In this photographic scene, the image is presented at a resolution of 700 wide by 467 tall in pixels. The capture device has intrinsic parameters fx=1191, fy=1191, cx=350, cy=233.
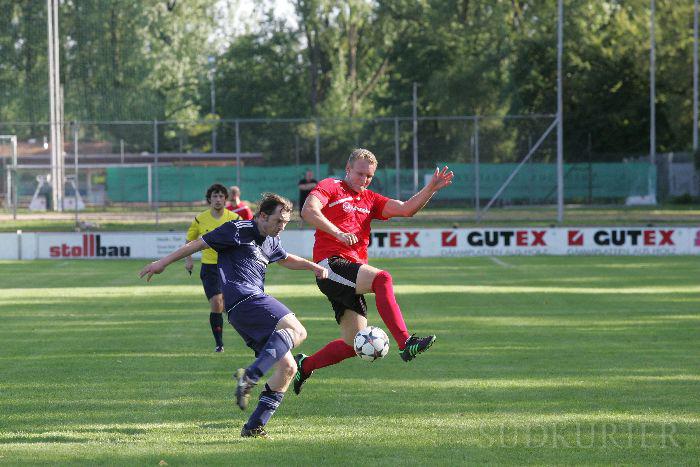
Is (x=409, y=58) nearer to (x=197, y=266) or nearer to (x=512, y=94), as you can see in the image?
(x=512, y=94)

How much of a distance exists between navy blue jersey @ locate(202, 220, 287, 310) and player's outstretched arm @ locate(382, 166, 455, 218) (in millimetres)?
1649

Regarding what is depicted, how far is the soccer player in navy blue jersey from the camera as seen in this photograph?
323 inches

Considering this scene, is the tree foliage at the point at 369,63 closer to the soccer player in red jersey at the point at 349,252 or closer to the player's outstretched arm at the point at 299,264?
the soccer player in red jersey at the point at 349,252

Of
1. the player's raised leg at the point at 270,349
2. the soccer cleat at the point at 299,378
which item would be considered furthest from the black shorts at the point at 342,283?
the player's raised leg at the point at 270,349

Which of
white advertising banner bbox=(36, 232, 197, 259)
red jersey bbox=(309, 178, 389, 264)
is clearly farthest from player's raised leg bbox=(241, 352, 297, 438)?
white advertising banner bbox=(36, 232, 197, 259)

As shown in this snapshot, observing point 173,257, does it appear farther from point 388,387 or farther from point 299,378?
point 388,387

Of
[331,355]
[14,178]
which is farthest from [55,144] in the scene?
[331,355]

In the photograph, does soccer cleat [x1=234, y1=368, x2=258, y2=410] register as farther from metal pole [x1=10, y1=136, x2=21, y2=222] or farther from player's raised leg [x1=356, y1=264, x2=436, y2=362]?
metal pole [x1=10, y1=136, x2=21, y2=222]

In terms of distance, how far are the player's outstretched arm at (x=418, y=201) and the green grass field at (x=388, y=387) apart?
1559 millimetres

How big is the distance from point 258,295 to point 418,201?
1.99m

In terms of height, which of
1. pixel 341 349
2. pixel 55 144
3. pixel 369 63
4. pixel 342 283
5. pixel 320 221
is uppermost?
pixel 369 63

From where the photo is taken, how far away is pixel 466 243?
103 feet

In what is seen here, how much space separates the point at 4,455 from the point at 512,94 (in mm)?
59806

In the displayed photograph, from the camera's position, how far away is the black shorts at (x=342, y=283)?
9.37 m
